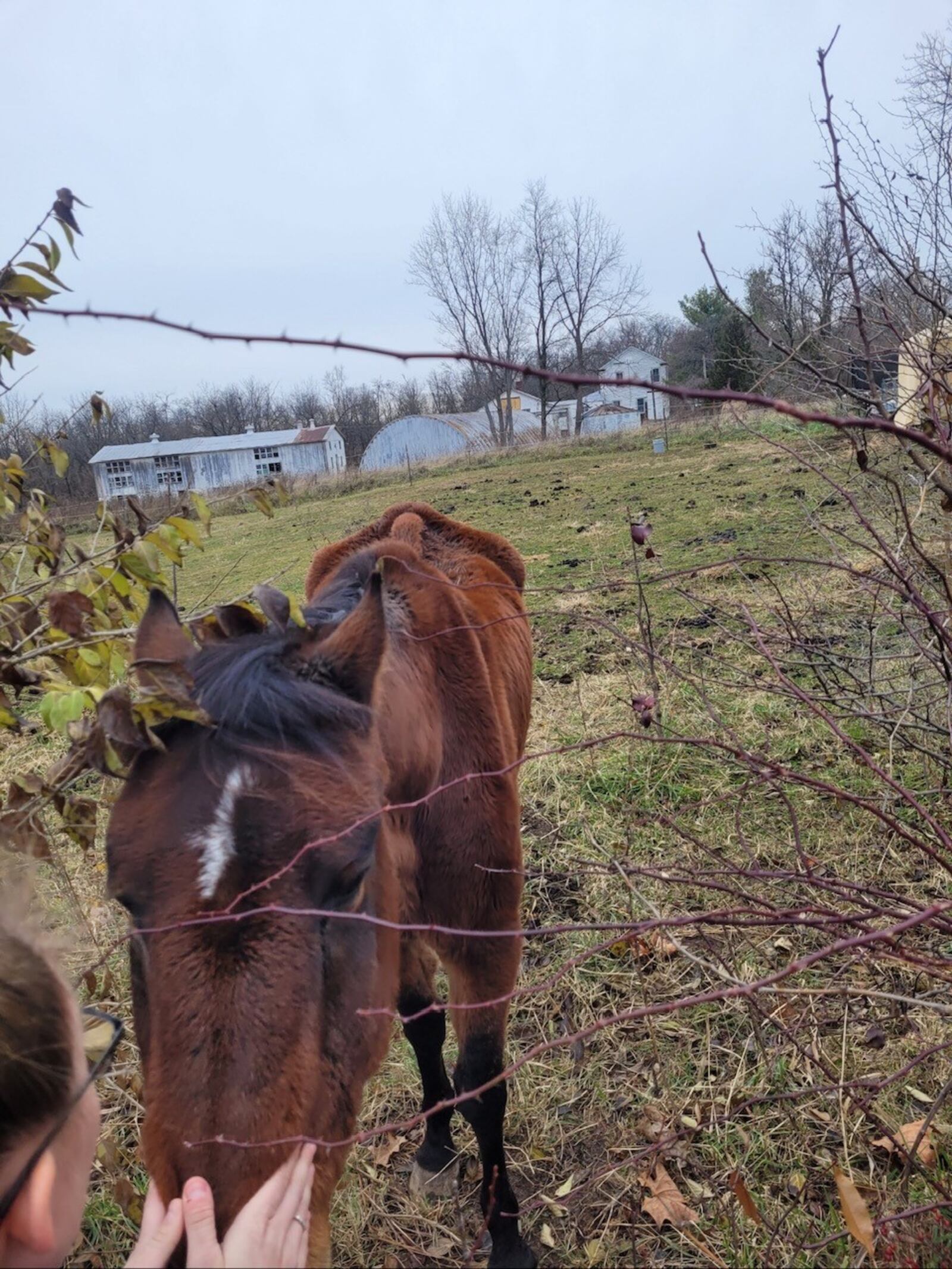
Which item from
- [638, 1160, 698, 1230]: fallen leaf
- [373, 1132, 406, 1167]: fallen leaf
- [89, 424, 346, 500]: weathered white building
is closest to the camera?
[638, 1160, 698, 1230]: fallen leaf

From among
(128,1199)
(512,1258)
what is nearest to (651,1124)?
(512,1258)

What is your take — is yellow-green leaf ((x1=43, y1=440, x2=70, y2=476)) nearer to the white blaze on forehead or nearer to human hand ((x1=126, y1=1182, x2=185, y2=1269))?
the white blaze on forehead

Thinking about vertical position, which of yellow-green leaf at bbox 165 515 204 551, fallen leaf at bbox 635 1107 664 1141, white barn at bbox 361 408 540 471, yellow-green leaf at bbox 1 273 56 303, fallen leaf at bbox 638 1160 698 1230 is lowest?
fallen leaf at bbox 635 1107 664 1141

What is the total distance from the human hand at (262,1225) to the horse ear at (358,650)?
37.5 inches

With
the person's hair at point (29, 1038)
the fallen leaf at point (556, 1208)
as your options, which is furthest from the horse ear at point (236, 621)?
the fallen leaf at point (556, 1208)

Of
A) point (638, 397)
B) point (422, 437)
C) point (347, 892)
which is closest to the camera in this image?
point (347, 892)

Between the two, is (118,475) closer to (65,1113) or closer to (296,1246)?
(65,1113)

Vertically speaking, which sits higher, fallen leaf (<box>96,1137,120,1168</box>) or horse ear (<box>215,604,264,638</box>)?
horse ear (<box>215,604,264,638</box>)

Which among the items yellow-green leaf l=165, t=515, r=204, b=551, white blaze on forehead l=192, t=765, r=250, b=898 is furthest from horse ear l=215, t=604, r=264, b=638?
white blaze on forehead l=192, t=765, r=250, b=898

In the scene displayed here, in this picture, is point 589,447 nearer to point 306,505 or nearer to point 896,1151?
point 306,505

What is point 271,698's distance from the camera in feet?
5.49

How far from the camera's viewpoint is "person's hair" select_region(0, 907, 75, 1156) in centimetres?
122

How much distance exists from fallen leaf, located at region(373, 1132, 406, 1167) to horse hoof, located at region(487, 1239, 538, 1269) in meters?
0.60

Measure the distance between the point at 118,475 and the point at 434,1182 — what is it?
215 ft
